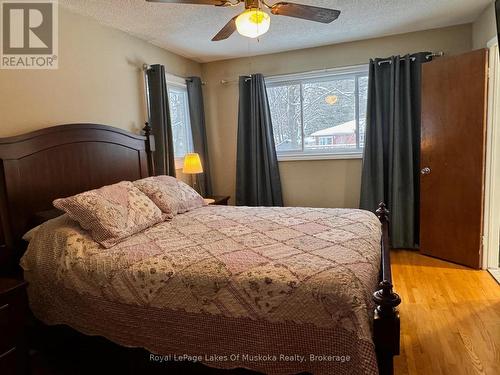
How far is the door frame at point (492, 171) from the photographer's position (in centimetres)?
304

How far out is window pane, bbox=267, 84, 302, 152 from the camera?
4.32m

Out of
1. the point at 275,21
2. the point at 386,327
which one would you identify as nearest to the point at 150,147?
the point at 275,21

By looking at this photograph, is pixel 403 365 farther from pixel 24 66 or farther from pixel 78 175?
pixel 24 66

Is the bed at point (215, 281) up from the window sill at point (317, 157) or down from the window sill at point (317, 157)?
down

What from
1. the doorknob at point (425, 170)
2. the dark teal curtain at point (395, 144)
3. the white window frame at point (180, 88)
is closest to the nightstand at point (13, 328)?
the white window frame at point (180, 88)

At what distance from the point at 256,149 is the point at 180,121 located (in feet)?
3.23

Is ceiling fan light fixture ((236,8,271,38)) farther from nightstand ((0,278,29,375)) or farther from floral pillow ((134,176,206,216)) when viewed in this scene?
nightstand ((0,278,29,375))

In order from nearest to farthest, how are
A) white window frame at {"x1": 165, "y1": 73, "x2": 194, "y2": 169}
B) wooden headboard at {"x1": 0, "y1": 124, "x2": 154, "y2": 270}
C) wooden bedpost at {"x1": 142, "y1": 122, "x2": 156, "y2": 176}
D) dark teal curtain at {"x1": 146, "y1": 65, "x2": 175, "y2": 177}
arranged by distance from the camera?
1. wooden headboard at {"x1": 0, "y1": 124, "x2": 154, "y2": 270}
2. wooden bedpost at {"x1": 142, "y1": 122, "x2": 156, "y2": 176}
3. dark teal curtain at {"x1": 146, "y1": 65, "x2": 175, "y2": 177}
4. white window frame at {"x1": 165, "y1": 73, "x2": 194, "y2": 169}

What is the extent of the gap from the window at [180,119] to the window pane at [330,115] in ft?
4.78

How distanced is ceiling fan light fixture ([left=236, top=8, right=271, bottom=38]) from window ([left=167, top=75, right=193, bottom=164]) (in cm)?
210

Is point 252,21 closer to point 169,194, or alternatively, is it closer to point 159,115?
point 169,194

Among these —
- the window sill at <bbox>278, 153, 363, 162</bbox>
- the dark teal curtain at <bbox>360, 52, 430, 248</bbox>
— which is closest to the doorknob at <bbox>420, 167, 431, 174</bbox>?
the dark teal curtain at <bbox>360, 52, 430, 248</bbox>

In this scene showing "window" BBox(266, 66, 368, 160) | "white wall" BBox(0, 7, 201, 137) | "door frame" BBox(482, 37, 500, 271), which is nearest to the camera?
"white wall" BBox(0, 7, 201, 137)

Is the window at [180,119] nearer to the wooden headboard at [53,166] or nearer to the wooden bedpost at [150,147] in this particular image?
the wooden bedpost at [150,147]
